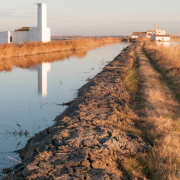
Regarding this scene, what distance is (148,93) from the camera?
8.60 metres

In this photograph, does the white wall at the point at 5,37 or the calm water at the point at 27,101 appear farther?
the white wall at the point at 5,37

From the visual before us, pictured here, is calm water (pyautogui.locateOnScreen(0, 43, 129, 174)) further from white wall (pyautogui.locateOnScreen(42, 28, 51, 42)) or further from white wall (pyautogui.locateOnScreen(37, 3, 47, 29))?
white wall (pyautogui.locateOnScreen(37, 3, 47, 29))

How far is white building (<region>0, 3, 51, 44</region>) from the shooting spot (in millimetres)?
34531

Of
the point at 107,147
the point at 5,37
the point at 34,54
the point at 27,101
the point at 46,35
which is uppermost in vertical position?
the point at 46,35

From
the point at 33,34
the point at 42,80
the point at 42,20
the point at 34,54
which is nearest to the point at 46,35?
the point at 33,34

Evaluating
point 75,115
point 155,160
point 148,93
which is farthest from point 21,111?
point 155,160

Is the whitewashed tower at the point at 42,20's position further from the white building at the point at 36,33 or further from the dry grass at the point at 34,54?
the dry grass at the point at 34,54

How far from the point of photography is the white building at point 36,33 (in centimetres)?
3453

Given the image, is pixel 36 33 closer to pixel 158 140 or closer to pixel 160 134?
pixel 160 134

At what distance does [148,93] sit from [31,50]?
20.1 meters

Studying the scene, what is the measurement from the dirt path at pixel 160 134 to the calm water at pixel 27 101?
2544 millimetres

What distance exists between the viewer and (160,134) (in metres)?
5.12

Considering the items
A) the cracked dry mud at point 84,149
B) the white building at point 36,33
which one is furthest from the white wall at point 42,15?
the cracked dry mud at point 84,149

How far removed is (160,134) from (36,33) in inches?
1303
